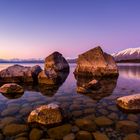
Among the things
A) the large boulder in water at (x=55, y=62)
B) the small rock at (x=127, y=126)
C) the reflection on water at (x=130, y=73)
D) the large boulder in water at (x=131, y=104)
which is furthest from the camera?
the large boulder in water at (x=55, y=62)

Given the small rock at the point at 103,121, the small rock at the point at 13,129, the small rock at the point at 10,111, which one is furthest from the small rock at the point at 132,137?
the small rock at the point at 10,111

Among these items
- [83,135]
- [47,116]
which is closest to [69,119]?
[47,116]

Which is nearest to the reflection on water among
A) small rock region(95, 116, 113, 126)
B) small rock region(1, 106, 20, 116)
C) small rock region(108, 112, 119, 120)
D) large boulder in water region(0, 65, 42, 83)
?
large boulder in water region(0, 65, 42, 83)

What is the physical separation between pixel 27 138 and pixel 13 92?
27.2ft

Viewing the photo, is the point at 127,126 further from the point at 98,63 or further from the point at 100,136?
the point at 98,63

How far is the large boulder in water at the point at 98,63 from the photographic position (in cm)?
2920

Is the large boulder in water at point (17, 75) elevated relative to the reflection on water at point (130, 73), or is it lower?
elevated

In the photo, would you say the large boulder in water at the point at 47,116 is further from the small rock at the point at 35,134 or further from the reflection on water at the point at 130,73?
the reflection on water at the point at 130,73

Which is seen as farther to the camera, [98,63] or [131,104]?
[98,63]

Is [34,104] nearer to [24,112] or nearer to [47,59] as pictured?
[24,112]

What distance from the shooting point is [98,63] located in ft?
97.1

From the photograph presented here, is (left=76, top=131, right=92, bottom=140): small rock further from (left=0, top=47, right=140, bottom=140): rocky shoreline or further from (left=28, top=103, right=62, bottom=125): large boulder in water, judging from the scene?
(left=28, top=103, right=62, bottom=125): large boulder in water

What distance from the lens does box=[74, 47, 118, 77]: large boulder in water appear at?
95.8 ft

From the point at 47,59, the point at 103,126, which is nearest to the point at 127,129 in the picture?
the point at 103,126
